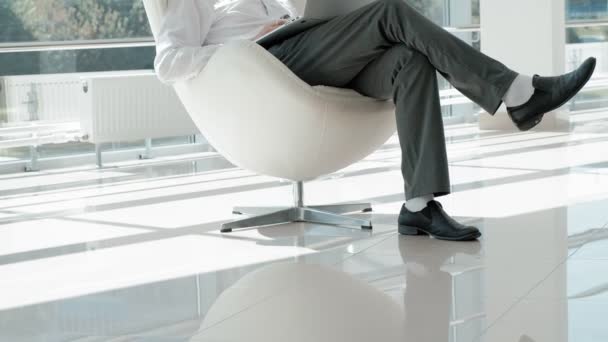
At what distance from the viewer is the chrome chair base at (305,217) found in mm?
3033

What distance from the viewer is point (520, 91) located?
259cm

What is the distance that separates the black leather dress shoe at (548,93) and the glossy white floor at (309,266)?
337 millimetres

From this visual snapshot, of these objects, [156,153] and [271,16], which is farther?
[156,153]

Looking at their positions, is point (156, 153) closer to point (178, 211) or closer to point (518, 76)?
point (178, 211)

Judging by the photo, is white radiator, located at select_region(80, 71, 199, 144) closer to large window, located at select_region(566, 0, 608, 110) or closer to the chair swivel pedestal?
the chair swivel pedestal

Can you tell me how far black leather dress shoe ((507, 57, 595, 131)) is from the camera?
2.53 m

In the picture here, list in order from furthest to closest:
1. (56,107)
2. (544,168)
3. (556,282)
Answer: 1. (56,107)
2. (544,168)
3. (556,282)

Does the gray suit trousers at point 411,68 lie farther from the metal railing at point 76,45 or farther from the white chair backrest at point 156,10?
the metal railing at point 76,45

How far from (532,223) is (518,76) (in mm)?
513

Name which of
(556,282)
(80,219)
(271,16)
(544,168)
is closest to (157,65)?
(271,16)

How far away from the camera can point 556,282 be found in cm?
216

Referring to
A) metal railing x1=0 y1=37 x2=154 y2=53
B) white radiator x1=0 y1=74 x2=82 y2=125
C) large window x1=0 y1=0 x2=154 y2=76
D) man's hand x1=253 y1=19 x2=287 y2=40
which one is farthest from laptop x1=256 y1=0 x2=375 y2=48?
white radiator x1=0 y1=74 x2=82 y2=125

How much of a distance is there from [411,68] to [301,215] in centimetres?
69

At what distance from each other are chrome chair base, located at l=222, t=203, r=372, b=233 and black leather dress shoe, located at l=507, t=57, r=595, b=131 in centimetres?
61
